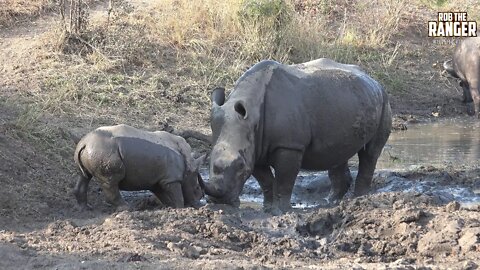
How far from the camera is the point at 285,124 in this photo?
9.80m

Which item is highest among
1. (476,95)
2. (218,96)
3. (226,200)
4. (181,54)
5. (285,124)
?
(218,96)

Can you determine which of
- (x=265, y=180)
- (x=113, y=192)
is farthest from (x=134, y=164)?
(x=265, y=180)

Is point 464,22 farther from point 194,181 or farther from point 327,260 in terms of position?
point 327,260

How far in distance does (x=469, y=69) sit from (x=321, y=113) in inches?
346

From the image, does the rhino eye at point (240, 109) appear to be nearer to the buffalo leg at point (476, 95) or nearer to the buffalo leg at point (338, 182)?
the buffalo leg at point (338, 182)

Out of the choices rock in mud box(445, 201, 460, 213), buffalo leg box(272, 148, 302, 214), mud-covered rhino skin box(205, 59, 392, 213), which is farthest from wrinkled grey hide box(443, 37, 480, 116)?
rock in mud box(445, 201, 460, 213)

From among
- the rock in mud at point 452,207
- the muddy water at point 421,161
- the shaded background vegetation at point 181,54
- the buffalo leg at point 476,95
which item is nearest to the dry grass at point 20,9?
the shaded background vegetation at point 181,54

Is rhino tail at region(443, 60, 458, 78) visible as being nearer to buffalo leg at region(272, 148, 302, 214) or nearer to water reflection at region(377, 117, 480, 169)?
water reflection at region(377, 117, 480, 169)

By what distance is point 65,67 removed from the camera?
14688 mm

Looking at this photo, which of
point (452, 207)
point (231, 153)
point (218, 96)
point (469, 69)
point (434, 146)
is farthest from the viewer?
point (469, 69)

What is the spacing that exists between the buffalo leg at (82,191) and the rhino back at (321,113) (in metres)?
1.87

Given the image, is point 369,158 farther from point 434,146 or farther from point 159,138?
point 434,146

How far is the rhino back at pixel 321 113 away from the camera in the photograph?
983cm

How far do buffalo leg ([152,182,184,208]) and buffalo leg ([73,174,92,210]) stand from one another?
72 centimetres
